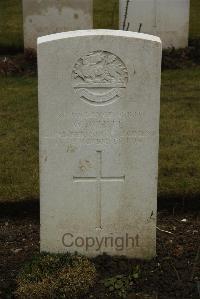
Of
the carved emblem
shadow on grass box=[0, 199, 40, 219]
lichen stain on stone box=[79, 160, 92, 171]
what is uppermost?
the carved emblem

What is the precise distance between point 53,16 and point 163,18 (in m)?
1.63

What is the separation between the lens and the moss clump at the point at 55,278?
4.01 m

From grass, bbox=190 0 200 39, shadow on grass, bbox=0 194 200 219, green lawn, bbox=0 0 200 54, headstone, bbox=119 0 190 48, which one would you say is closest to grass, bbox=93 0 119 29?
green lawn, bbox=0 0 200 54

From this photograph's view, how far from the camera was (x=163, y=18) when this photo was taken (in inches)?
402

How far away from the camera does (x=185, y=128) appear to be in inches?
281

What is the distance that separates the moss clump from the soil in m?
0.08

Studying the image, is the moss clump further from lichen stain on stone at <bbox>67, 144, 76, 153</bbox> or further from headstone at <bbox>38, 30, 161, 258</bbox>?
lichen stain on stone at <bbox>67, 144, 76, 153</bbox>

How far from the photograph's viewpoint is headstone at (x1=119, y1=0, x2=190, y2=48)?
10.1m

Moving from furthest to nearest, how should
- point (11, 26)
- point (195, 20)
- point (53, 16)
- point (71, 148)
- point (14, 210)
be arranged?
1. point (195, 20)
2. point (11, 26)
3. point (53, 16)
4. point (14, 210)
5. point (71, 148)

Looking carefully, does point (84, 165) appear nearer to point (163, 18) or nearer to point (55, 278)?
point (55, 278)

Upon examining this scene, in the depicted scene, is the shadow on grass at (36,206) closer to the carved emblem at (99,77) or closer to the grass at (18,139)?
the grass at (18,139)

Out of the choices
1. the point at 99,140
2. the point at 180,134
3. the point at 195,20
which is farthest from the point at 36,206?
the point at 195,20

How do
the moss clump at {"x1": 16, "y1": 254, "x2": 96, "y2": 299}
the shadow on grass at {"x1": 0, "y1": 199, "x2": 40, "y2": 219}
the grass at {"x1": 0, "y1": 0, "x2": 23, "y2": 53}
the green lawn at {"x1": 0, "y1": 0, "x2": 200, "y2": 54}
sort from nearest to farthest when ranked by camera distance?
the moss clump at {"x1": 16, "y1": 254, "x2": 96, "y2": 299}, the shadow on grass at {"x1": 0, "y1": 199, "x2": 40, "y2": 219}, the grass at {"x1": 0, "y1": 0, "x2": 23, "y2": 53}, the green lawn at {"x1": 0, "y1": 0, "x2": 200, "y2": 54}

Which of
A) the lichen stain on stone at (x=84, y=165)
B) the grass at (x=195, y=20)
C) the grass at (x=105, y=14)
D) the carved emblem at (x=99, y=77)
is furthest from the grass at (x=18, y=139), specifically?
the grass at (x=195, y=20)
